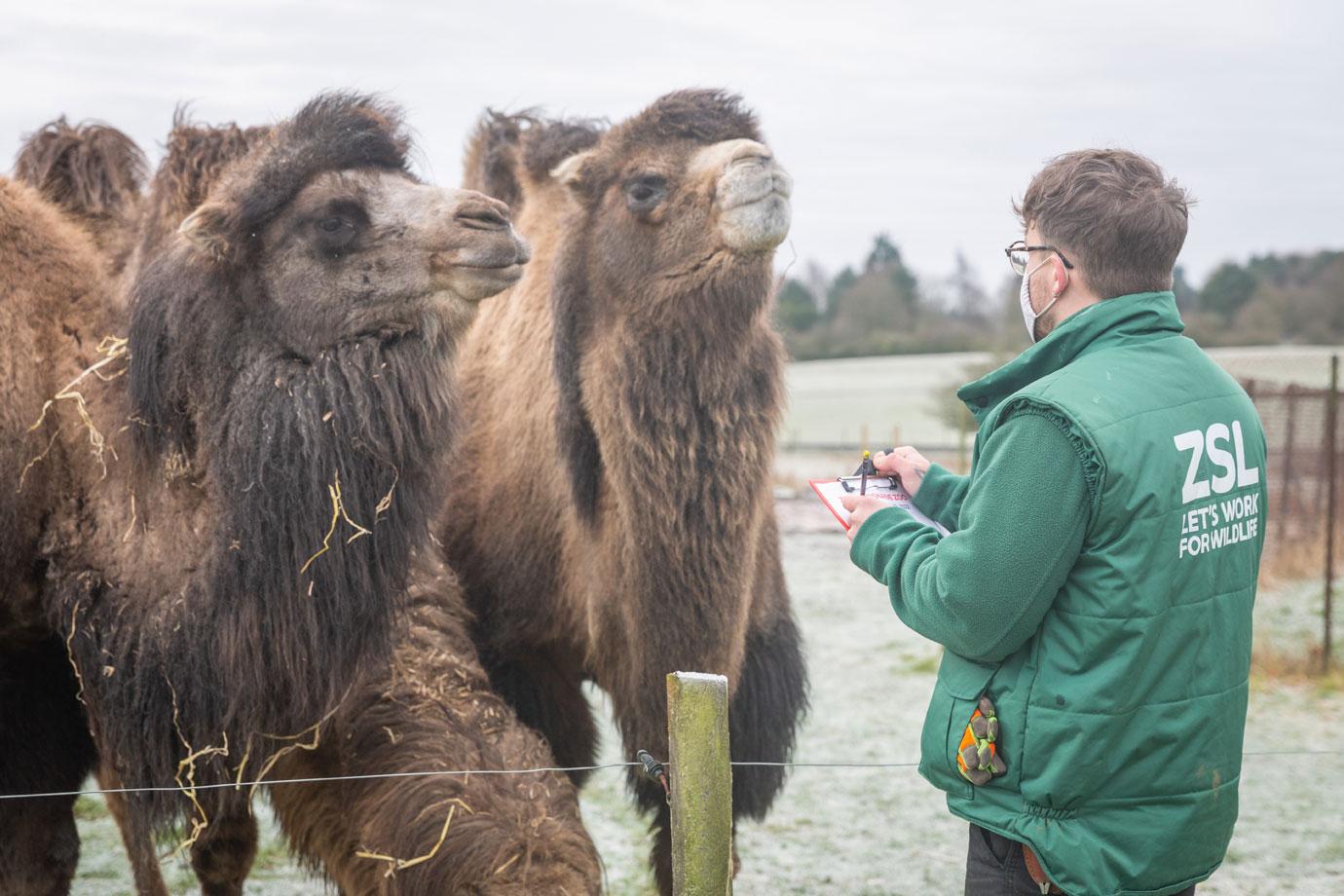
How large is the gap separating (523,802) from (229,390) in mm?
1318

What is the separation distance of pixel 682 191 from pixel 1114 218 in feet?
6.14

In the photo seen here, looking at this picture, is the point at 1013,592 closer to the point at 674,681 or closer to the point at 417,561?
the point at 674,681

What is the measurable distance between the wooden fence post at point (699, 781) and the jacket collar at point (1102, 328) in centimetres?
84

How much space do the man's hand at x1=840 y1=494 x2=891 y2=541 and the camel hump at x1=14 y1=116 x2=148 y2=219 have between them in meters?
3.04

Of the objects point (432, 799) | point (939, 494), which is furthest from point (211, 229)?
point (939, 494)

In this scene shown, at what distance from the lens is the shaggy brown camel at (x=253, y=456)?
3.20 metres

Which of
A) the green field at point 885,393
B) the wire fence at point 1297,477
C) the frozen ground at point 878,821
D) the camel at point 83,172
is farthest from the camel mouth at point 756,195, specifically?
the green field at point 885,393

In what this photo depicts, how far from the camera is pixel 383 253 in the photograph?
128 inches

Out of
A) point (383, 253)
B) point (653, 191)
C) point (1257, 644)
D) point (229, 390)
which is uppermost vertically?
point (653, 191)

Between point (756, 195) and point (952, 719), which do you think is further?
point (756, 195)

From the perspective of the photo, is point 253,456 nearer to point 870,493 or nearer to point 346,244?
point 346,244

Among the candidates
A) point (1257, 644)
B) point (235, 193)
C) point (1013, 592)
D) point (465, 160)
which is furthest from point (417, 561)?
point (1257, 644)

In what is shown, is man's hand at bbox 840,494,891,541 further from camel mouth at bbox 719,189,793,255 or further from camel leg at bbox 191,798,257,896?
camel leg at bbox 191,798,257,896

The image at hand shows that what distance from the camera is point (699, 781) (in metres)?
2.56
